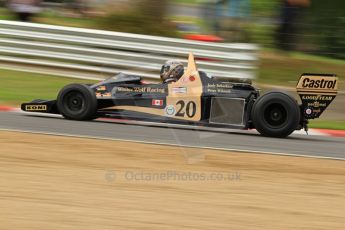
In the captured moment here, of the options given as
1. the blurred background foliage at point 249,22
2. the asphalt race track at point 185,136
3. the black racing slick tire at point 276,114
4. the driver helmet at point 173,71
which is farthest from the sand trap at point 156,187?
the blurred background foliage at point 249,22

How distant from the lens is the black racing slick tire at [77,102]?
30.9 feet

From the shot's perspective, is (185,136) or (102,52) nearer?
(185,136)

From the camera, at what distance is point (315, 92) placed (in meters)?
9.00

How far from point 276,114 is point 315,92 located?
22.5 inches

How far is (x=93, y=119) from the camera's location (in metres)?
9.89

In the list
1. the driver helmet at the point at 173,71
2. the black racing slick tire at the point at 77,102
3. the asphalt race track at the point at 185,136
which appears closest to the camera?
the asphalt race track at the point at 185,136

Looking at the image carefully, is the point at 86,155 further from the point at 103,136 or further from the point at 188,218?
the point at 188,218

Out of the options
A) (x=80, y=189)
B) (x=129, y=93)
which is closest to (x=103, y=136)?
(x=129, y=93)

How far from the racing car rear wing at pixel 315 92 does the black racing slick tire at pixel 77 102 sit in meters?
2.74

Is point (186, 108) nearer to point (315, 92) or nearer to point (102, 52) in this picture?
point (315, 92)

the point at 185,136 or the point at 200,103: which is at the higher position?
the point at 200,103

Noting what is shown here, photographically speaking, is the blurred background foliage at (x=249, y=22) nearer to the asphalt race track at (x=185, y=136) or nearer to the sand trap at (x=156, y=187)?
the asphalt race track at (x=185, y=136)

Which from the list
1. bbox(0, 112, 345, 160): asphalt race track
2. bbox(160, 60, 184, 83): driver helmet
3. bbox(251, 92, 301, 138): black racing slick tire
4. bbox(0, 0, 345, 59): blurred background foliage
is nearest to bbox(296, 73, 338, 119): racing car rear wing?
bbox(251, 92, 301, 138): black racing slick tire

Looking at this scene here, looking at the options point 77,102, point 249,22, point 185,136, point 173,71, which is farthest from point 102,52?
point 185,136
